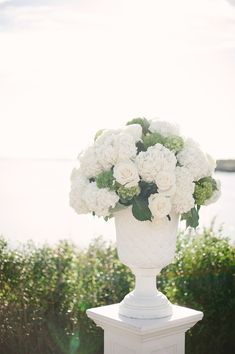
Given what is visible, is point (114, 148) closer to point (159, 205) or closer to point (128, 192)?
point (128, 192)

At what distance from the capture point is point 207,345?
4945 mm

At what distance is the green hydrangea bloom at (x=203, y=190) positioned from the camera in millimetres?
2928

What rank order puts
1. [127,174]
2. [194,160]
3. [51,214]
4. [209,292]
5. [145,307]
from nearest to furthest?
[127,174] → [194,160] → [145,307] → [209,292] → [51,214]

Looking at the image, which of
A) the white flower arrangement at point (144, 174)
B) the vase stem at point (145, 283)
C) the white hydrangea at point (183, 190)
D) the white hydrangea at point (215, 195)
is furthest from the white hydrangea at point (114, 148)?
the vase stem at point (145, 283)

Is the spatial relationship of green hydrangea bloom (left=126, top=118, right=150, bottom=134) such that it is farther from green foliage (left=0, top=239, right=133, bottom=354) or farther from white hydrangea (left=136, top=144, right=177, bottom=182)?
green foliage (left=0, top=239, right=133, bottom=354)

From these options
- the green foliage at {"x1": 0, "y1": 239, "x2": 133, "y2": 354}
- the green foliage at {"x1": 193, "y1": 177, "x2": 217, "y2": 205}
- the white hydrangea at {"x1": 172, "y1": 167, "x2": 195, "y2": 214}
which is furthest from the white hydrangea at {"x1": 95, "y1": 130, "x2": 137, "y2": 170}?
the green foliage at {"x1": 0, "y1": 239, "x2": 133, "y2": 354}

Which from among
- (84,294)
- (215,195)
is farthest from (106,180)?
(84,294)

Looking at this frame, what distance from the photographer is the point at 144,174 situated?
2.79m

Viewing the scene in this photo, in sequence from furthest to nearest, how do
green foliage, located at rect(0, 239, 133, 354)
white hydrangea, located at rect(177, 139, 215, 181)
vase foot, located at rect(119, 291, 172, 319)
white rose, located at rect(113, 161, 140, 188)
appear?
green foliage, located at rect(0, 239, 133, 354) < vase foot, located at rect(119, 291, 172, 319) < white hydrangea, located at rect(177, 139, 215, 181) < white rose, located at rect(113, 161, 140, 188)

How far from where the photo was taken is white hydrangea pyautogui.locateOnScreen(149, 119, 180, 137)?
2.90m

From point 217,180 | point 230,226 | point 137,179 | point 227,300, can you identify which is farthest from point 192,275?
point 137,179

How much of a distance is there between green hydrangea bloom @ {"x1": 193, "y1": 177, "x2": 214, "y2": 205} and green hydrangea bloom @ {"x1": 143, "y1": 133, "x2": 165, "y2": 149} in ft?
0.95

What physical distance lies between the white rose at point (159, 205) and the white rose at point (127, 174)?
0.37 ft

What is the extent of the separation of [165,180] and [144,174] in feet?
0.35
